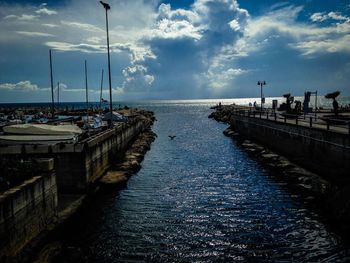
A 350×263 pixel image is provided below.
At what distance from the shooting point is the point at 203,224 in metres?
16.3

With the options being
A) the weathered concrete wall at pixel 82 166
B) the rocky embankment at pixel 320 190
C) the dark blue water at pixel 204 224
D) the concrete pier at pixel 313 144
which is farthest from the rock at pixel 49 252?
the concrete pier at pixel 313 144

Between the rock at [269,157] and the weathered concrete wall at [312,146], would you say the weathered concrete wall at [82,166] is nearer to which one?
the rock at [269,157]

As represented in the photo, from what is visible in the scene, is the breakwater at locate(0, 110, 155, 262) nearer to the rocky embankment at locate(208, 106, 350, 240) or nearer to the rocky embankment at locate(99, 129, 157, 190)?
the rocky embankment at locate(99, 129, 157, 190)

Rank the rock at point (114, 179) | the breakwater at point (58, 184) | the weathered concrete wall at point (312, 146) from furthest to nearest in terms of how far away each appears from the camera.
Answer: the rock at point (114, 179) → the weathered concrete wall at point (312, 146) → the breakwater at point (58, 184)

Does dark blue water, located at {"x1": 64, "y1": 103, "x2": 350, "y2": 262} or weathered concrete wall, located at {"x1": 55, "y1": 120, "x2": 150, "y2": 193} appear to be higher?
weathered concrete wall, located at {"x1": 55, "y1": 120, "x2": 150, "y2": 193}

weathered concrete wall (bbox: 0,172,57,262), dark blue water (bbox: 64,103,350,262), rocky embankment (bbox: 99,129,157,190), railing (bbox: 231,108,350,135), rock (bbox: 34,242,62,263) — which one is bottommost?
dark blue water (bbox: 64,103,350,262)

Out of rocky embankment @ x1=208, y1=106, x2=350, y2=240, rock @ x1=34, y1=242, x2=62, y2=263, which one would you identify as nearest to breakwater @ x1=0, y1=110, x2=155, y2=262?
rock @ x1=34, y1=242, x2=62, y2=263

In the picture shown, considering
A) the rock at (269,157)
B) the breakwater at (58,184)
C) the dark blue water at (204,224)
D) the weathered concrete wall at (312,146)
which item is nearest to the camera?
the breakwater at (58,184)

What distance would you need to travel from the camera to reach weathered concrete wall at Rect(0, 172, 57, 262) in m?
10.7

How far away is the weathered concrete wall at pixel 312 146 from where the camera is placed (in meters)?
21.0

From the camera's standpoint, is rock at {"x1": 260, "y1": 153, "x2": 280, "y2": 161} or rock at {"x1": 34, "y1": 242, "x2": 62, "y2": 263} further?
rock at {"x1": 260, "y1": 153, "x2": 280, "y2": 161}

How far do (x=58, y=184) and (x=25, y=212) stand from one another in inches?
293

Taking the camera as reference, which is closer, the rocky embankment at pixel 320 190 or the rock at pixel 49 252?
the rock at pixel 49 252

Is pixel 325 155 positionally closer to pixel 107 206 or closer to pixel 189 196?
pixel 189 196
